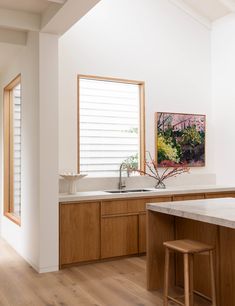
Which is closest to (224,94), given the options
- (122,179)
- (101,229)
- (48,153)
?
(122,179)

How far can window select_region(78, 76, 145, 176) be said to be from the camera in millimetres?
5098

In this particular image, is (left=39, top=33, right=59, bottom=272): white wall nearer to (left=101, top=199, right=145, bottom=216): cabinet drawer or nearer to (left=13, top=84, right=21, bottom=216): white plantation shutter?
(left=101, top=199, right=145, bottom=216): cabinet drawer

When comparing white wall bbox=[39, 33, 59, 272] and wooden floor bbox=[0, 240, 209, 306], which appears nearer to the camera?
wooden floor bbox=[0, 240, 209, 306]

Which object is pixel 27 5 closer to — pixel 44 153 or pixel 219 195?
pixel 44 153

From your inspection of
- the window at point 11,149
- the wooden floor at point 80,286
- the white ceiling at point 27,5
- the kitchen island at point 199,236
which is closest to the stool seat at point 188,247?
the kitchen island at point 199,236

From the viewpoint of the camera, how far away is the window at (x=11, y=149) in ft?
17.8

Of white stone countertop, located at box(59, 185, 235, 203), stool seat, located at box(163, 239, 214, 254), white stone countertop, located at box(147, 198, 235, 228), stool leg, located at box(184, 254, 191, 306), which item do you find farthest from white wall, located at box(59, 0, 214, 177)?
stool leg, located at box(184, 254, 191, 306)

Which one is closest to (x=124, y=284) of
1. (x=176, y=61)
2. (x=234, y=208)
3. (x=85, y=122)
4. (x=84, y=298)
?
(x=84, y=298)

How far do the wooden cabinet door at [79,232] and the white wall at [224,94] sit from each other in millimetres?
2477

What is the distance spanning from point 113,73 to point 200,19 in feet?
6.11

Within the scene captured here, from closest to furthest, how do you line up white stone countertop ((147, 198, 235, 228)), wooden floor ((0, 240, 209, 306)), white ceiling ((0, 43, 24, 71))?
1. white stone countertop ((147, 198, 235, 228))
2. wooden floor ((0, 240, 209, 306))
3. white ceiling ((0, 43, 24, 71))

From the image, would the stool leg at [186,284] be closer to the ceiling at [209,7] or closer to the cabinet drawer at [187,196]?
the cabinet drawer at [187,196]

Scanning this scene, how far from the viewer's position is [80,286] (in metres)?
3.53

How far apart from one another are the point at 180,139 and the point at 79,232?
2335 millimetres
